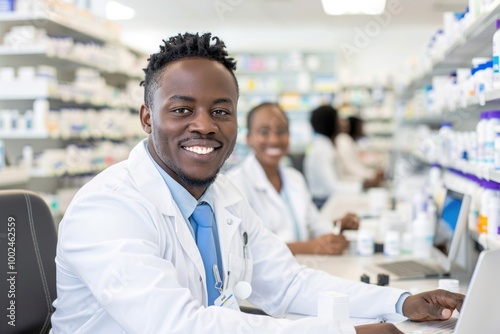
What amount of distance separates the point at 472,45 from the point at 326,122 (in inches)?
140

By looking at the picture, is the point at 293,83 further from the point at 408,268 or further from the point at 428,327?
the point at 428,327

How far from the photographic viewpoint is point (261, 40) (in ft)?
38.6

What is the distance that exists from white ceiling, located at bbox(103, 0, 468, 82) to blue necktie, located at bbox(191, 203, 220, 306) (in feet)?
24.1

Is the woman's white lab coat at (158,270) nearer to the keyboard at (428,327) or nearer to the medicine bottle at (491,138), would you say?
the keyboard at (428,327)

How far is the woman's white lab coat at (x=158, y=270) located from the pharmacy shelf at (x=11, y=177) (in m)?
2.31

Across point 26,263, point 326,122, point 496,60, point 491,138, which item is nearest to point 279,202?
point 491,138

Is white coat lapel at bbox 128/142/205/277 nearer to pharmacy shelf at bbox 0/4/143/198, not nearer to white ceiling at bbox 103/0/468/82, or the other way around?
pharmacy shelf at bbox 0/4/143/198

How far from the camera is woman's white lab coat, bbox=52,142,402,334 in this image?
1287mm

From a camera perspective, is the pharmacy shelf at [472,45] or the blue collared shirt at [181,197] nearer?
the blue collared shirt at [181,197]

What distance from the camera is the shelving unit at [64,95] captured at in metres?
5.29

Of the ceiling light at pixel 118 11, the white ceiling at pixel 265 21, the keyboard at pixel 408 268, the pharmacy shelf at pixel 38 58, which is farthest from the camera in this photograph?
the ceiling light at pixel 118 11

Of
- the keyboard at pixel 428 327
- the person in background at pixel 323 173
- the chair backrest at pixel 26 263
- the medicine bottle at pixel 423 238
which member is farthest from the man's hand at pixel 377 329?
the person in background at pixel 323 173

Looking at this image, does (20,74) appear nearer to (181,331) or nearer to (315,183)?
(315,183)

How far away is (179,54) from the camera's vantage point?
162 cm
